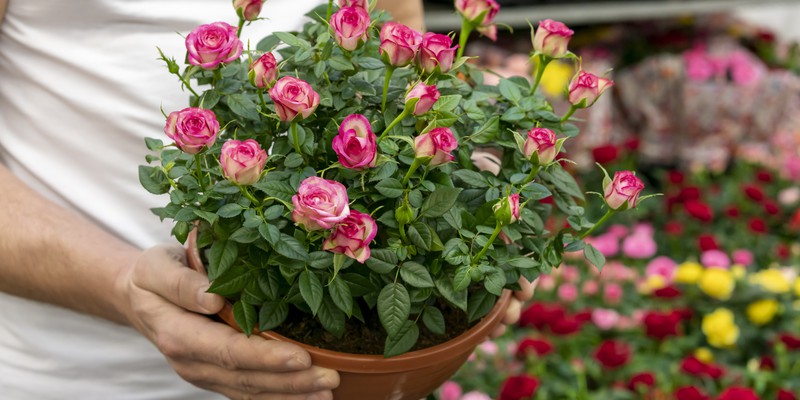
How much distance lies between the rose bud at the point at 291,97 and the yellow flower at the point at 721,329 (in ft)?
4.79

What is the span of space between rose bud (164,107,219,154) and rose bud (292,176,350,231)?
104 mm

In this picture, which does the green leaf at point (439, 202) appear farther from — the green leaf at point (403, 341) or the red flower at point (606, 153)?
the red flower at point (606, 153)

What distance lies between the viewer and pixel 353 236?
803 millimetres

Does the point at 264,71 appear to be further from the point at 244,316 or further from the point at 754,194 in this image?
the point at 754,194

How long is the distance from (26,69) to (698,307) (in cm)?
156

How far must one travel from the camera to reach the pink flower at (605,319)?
2.09m

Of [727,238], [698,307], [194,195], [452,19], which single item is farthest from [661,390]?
[452,19]

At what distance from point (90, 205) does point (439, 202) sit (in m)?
0.57

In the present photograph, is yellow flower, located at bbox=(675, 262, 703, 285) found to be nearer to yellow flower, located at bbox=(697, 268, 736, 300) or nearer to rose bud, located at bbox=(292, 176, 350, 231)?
yellow flower, located at bbox=(697, 268, 736, 300)

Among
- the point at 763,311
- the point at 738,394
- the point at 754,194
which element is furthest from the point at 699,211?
the point at 738,394

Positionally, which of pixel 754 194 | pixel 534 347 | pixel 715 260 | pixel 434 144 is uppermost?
pixel 434 144

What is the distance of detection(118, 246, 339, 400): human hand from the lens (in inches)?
36.6

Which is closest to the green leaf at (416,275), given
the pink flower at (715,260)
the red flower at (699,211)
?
the pink flower at (715,260)

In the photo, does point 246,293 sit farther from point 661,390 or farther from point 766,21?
point 766,21
